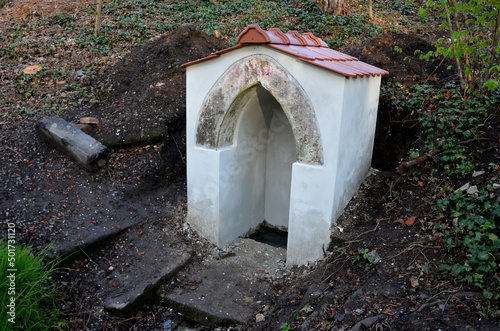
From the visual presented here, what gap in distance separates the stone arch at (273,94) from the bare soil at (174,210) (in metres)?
1.20

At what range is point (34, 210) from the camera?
5262mm

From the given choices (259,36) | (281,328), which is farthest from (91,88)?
(281,328)

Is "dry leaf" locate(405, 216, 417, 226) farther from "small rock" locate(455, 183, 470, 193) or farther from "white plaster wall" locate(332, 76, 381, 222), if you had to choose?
"white plaster wall" locate(332, 76, 381, 222)

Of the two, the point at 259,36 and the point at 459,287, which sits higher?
the point at 259,36

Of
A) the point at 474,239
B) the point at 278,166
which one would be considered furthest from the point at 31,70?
the point at 474,239

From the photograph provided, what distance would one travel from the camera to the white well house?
14.7 feet

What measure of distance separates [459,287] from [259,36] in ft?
11.5

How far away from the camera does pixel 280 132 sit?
20.4ft

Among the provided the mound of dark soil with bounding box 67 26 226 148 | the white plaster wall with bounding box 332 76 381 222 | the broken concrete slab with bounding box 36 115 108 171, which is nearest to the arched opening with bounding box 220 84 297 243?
the white plaster wall with bounding box 332 76 381 222

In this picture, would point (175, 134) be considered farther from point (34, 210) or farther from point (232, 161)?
point (34, 210)

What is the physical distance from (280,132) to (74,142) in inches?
143

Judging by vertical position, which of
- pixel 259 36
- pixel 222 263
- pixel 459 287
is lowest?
pixel 222 263

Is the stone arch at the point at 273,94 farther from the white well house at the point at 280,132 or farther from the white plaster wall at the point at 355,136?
the white plaster wall at the point at 355,136

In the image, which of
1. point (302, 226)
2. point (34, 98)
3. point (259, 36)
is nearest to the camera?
point (259, 36)
